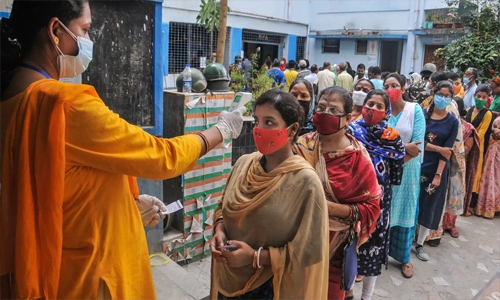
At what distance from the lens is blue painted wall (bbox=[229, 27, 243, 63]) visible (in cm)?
1573

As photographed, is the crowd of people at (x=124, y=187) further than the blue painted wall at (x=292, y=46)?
No

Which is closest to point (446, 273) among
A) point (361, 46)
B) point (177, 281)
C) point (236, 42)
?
point (177, 281)

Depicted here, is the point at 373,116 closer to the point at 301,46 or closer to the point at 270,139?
the point at 270,139

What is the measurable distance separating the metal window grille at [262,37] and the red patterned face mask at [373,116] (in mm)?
14675

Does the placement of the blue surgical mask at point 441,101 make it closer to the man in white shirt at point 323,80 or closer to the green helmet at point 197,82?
the green helmet at point 197,82

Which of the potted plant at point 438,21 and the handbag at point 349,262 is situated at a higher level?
the potted plant at point 438,21

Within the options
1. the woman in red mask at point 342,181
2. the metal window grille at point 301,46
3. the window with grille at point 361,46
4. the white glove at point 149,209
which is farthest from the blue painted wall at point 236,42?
the white glove at point 149,209

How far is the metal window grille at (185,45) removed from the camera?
1361cm

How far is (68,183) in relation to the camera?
1471 millimetres

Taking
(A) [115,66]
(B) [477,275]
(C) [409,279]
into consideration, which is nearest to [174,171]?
(A) [115,66]

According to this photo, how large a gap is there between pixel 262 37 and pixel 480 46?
10.2 meters

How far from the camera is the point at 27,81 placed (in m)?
1.48

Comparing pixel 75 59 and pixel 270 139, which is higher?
pixel 75 59

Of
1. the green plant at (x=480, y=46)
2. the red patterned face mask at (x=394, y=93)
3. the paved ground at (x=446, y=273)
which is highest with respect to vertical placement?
the green plant at (x=480, y=46)
